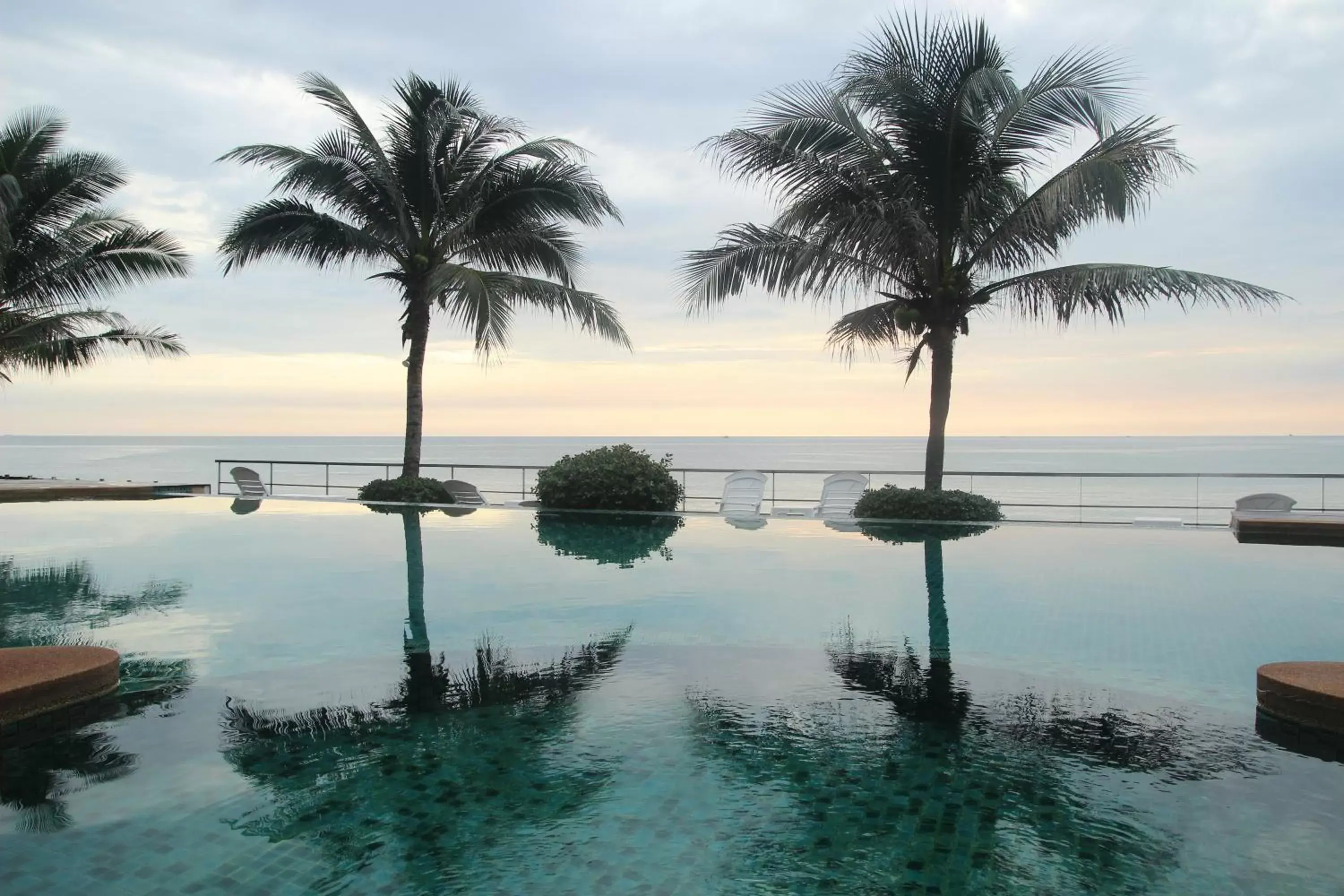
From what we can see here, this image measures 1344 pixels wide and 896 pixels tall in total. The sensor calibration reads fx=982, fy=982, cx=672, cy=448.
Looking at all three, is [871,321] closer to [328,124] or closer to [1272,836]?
[328,124]

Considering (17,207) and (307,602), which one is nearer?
(307,602)

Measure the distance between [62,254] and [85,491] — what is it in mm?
4665

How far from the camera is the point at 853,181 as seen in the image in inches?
534

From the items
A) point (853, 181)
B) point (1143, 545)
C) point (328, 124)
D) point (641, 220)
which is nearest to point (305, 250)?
point (328, 124)

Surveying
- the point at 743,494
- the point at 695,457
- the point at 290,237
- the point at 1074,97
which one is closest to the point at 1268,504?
the point at 1074,97

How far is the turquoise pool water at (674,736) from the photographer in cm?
332

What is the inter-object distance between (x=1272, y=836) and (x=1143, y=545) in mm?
8646

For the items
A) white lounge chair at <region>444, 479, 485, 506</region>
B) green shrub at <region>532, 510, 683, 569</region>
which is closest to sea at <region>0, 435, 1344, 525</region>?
white lounge chair at <region>444, 479, 485, 506</region>

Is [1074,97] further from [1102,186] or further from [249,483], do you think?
[249,483]

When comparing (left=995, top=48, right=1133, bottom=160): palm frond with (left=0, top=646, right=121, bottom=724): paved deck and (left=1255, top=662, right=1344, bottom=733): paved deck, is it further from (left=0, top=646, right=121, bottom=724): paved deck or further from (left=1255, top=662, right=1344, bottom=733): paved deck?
(left=0, top=646, right=121, bottom=724): paved deck

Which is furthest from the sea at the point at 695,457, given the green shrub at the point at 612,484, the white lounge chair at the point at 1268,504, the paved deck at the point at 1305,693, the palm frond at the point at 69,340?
the paved deck at the point at 1305,693

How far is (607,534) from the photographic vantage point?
1257cm

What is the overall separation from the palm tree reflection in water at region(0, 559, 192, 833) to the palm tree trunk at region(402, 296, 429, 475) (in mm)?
8258

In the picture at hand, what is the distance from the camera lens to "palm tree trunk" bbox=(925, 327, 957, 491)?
13.6 meters
